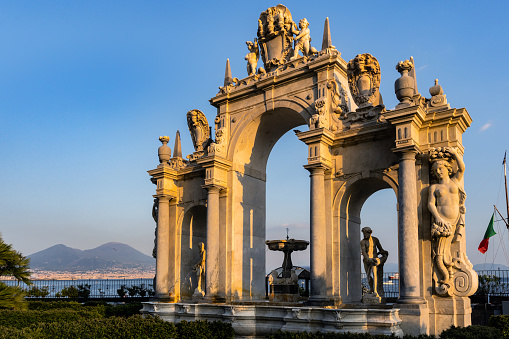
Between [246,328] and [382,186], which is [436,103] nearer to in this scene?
[382,186]

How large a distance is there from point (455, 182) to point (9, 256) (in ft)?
54.3

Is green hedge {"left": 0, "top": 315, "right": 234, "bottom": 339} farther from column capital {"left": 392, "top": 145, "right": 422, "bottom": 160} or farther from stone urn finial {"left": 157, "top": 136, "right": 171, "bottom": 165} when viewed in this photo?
stone urn finial {"left": 157, "top": 136, "right": 171, "bottom": 165}

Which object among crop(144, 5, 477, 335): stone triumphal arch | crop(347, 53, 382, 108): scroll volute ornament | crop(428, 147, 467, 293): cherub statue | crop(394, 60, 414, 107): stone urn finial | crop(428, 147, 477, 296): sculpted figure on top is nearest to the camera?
crop(428, 147, 477, 296): sculpted figure on top

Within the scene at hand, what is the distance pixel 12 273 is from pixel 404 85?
16443 mm

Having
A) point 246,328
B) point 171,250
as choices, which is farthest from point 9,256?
point 246,328

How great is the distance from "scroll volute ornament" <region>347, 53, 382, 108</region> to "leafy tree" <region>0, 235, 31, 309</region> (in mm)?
14739

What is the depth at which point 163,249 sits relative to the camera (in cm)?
2358

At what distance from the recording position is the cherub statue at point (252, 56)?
22.4m

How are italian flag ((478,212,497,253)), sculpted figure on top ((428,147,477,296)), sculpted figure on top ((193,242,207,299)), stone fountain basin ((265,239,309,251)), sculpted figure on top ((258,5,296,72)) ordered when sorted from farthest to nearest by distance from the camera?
sculpted figure on top ((193,242,207,299)), sculpted figure on top ((258,5,296,72)), stone fountain basin ((265,239,309,251)), italian flag ((478,212,497,253)), sculpted figure on top ((428,147,477,296))

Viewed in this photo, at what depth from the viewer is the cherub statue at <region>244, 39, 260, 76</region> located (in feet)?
73.5

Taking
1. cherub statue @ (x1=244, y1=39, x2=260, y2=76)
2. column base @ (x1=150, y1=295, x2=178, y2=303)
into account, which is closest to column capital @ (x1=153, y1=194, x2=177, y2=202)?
column base @ (x1=150, y1=295, x2=178, y2=303)

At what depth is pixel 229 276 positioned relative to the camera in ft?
67.9

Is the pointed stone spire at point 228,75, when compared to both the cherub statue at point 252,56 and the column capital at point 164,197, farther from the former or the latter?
the column capital at point 164,197

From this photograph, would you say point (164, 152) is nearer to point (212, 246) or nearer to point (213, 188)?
point (213, 188)
